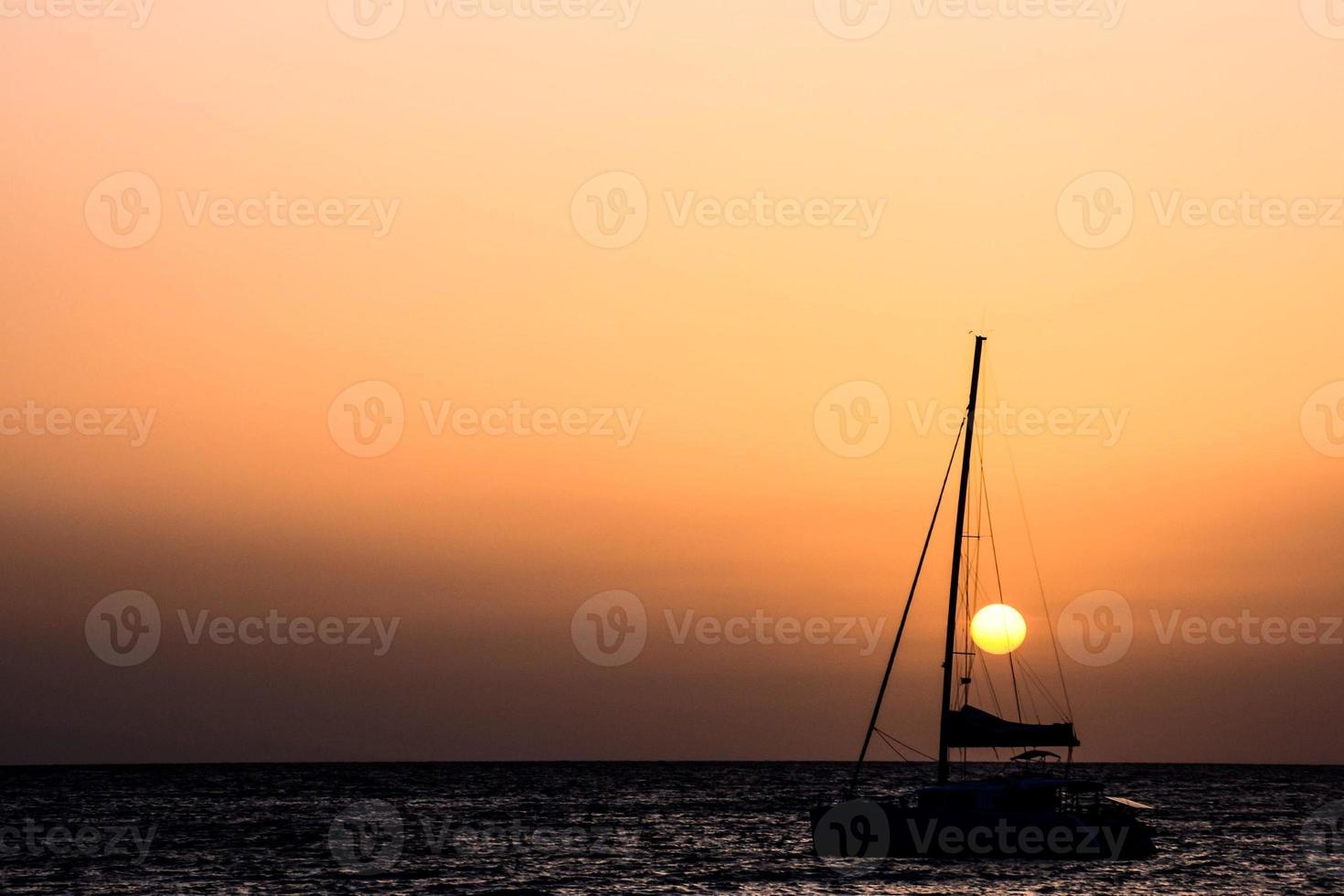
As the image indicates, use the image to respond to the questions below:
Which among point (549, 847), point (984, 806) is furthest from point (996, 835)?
point (549, 847)

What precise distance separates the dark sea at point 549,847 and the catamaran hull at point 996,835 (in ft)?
5.55

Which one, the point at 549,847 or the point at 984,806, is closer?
the point at 984,806

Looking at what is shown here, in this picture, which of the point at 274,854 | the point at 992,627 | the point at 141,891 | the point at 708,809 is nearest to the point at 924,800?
the point at 992,627

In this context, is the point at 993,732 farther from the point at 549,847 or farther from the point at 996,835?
the point at 549,847

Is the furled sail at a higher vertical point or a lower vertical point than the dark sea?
higher

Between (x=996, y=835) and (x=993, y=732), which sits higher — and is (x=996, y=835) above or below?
below

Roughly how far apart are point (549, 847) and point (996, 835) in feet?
97.3

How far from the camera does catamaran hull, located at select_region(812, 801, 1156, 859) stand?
48.9 meters

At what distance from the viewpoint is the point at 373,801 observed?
12331cm

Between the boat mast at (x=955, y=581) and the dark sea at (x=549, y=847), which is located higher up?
the boat mast at (x=955, y=581)

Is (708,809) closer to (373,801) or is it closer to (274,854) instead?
(373,801)

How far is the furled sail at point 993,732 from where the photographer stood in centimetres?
4694

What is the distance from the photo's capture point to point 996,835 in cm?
4891

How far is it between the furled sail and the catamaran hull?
Answer: 2705 mm
